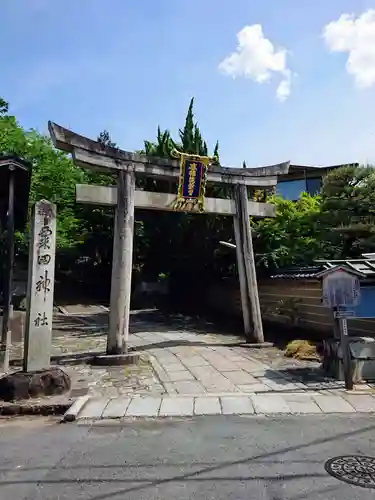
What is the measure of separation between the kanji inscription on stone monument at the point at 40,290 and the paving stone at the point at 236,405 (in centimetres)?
318

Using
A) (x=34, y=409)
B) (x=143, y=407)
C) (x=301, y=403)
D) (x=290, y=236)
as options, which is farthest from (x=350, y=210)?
(x=34, y=409)

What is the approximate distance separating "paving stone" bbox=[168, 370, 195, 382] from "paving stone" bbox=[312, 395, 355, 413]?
8.65ft

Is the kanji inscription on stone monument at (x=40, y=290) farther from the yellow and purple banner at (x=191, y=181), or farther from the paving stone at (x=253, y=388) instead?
the yellow and purple banner at (x=191, y=181)

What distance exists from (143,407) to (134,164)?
646 cm

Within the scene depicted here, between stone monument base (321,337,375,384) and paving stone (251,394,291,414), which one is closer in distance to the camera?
paving stone (251,394,291,414)

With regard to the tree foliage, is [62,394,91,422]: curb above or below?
below

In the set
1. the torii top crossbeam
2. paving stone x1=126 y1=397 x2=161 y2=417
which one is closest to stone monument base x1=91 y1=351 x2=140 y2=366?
paving stone x1=126 y1=397 x2=161 y2=417

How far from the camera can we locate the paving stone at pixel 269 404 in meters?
6.40

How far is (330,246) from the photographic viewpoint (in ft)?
47.6

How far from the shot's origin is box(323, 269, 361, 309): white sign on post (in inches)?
307

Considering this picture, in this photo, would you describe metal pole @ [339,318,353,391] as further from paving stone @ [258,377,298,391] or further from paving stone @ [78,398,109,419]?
paving stone @ [78,398,109,419]

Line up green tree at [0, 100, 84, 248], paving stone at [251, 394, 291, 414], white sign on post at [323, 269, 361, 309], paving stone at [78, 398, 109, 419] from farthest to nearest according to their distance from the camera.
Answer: green tree at [0, 100, 84, 248]
white sign on post at [323, 269, 361, 309]
paving stone at [251, 394, 291, 414]
paving stone at [78, 398, 109, 419]

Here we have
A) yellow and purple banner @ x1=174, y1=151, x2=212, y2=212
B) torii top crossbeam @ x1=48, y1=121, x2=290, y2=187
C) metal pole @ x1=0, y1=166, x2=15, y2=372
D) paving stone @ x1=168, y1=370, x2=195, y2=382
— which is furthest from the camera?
yellow and purple banner @ x1=174, y1=151, x2=212, y2=212

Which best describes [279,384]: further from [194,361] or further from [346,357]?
[194,361]
